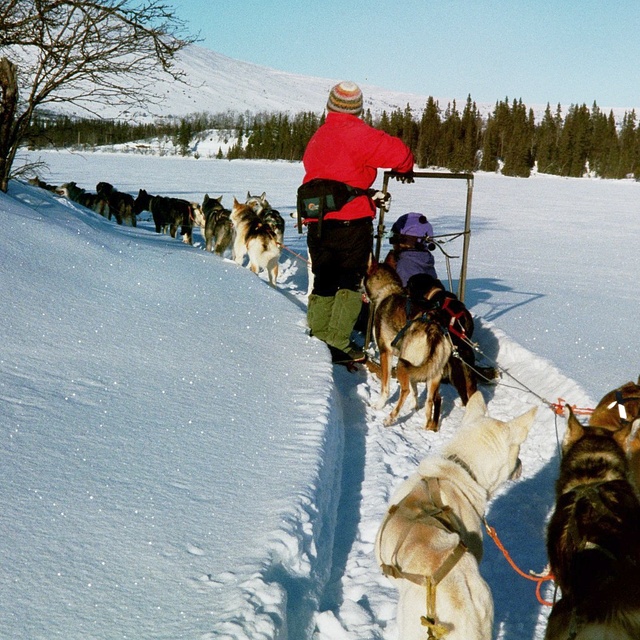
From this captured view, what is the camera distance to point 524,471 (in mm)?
3338

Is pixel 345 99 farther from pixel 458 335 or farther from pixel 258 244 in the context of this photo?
pixel 258 244

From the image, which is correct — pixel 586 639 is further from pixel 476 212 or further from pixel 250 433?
pixel 476 212

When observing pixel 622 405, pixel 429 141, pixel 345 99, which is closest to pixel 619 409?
pixel 622 405

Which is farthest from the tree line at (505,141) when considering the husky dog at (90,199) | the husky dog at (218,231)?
the husky dog at (218,231)

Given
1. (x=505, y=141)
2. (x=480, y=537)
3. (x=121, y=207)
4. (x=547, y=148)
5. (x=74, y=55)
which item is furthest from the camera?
(x=505, y=141)

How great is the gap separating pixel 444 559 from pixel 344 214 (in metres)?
3.11

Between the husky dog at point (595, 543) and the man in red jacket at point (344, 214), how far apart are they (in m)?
2.38

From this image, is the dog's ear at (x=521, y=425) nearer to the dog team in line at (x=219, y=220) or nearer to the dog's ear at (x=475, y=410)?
the dog's ear at (x=475, y=410)

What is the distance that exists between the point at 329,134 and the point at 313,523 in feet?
9.20

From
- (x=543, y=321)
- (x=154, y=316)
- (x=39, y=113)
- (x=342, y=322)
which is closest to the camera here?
(x=154, y=316)

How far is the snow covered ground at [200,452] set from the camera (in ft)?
5.53

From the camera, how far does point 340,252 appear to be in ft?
14.8

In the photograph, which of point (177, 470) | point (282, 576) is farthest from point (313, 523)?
point (177, 470)

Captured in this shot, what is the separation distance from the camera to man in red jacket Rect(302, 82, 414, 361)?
13.5ft
